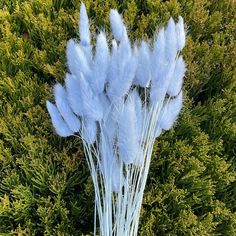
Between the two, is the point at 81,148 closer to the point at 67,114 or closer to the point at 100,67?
the point at 67,114

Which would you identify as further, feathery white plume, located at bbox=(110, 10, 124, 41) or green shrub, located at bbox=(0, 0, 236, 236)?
green shrub, located at bbox=(0, 0, 236, 236)

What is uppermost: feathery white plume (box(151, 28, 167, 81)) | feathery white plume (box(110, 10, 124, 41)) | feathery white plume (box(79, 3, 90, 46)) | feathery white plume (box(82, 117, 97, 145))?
feathery white plume (box(110, 10, 124, 41))

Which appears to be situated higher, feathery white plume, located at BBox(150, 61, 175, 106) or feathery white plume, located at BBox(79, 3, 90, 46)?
feathery white plume, located at BBox(79, 3, 90, 46)

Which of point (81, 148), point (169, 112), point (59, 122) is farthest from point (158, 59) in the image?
point (81, 148)

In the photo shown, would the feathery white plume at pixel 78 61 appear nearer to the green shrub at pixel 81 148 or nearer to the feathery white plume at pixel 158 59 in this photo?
the feathery white plume at pixel 158 59

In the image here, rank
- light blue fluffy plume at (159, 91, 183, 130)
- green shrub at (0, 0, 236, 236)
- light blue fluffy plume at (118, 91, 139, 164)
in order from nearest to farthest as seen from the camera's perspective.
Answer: light blue fluffy plume at (118, 91, 139, 164) → light blue fluffy plume at (159, 91, 183, 130) → green shrub at (0, 0, 236, 236)

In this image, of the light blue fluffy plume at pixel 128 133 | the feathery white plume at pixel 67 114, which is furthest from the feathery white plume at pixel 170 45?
the feathery white plume at pixel 67 114

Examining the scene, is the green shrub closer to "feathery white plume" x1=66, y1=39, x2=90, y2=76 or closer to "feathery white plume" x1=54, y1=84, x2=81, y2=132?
"feathery white plume" x1=54, y1=84, x2=81, y2=132

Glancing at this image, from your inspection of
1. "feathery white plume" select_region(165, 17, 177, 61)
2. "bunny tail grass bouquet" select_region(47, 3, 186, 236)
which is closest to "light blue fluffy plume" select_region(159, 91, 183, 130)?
"bunny tail grass bouquet" select_region(47, 3, 186, 236)
